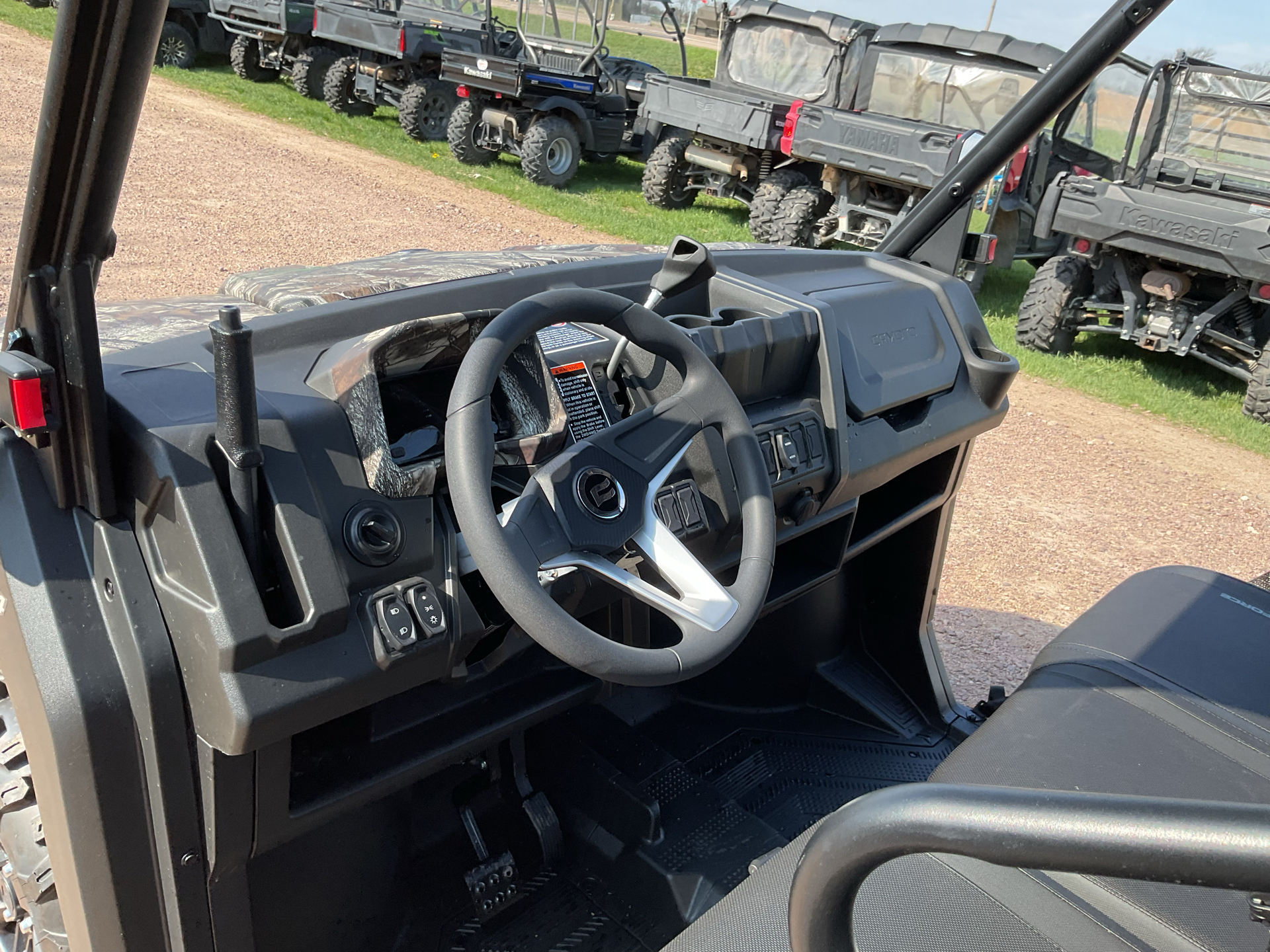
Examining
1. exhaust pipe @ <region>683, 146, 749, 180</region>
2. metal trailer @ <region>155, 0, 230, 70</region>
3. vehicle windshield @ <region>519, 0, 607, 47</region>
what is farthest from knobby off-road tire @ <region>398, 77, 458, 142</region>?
→ metal trailer @ <region>155, 0, 230, 70</region>

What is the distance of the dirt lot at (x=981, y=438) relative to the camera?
4316 millimetres

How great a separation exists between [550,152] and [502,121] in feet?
1.94

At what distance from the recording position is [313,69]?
1327cm

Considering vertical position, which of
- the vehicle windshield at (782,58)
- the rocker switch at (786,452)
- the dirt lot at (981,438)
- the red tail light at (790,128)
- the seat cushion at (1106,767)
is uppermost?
the vehicle windshield at (782,58)

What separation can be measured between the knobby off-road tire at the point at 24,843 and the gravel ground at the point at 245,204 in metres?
3.93

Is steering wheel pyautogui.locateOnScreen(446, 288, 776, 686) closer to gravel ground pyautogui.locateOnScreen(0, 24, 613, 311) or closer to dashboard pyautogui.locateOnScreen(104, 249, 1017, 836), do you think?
dashboard pyautogui.locateOnScreen(104, 249, 1017, 836)

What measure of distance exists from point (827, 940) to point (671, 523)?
3.19ft

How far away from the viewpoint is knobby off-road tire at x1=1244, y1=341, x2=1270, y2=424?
662 cm

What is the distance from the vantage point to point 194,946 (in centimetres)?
154

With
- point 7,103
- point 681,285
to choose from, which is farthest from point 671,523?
point 7,103

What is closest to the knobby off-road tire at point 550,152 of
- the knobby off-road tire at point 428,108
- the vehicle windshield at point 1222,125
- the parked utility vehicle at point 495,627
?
the knobby off-road tire at point 428,108

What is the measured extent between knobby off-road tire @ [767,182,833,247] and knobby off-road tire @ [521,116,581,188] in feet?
8.39

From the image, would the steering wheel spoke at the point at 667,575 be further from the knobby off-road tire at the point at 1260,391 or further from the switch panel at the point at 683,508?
the knobby off-road tire at the point at 1260,391

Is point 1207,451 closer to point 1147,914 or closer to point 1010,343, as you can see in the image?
point 1010,343
